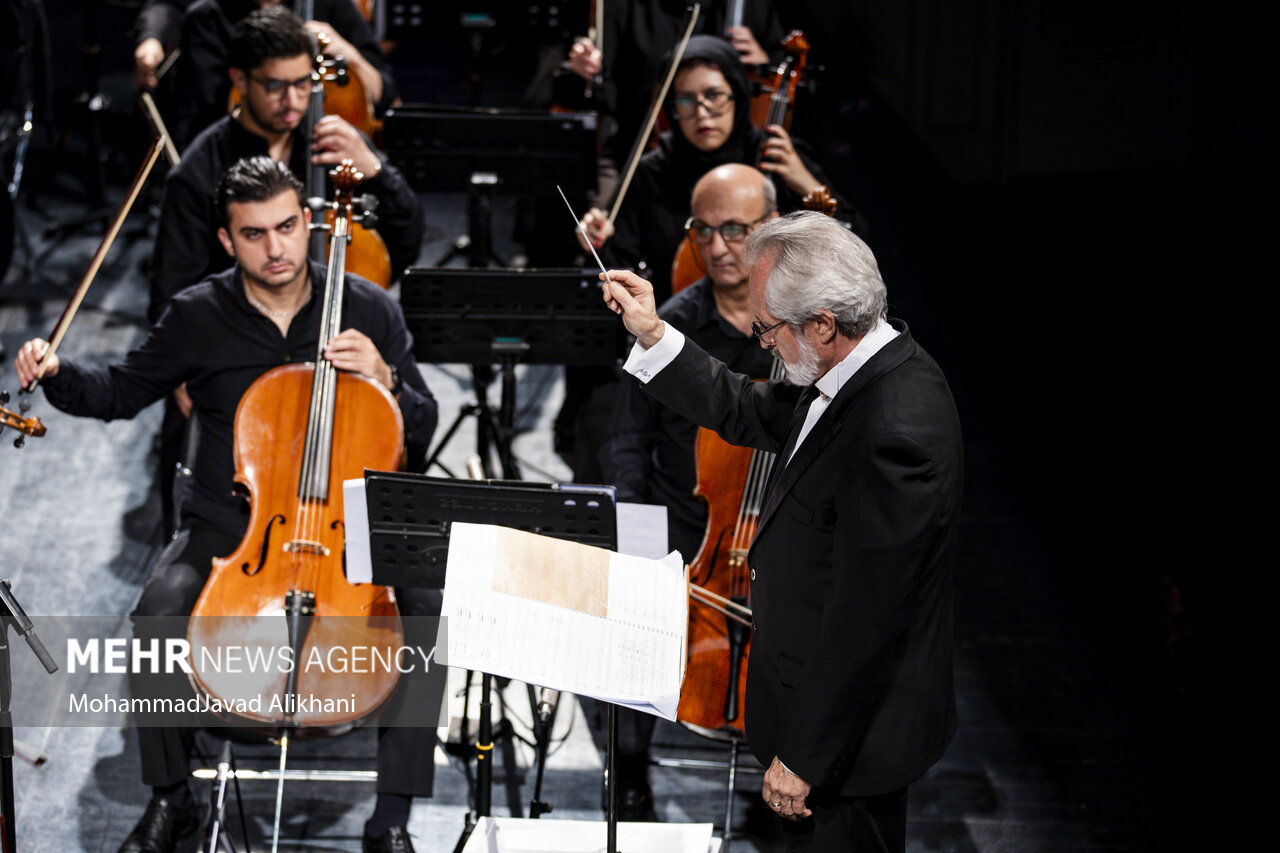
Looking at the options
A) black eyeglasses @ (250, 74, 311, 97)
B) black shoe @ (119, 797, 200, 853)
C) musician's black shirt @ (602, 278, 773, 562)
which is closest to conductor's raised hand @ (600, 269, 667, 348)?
musician's black shirt @ (602, 278, 773, 562)

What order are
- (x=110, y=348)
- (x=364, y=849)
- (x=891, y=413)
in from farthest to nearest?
(x=110, y=348) → (x=364, y=849) → (x=891, y=413)

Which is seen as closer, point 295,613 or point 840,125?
point 295,613

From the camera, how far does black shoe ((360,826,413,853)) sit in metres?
2.87

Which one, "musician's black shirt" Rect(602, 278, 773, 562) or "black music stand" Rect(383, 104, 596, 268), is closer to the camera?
"musician's black shirt" Rect(602, 278, 773, 562)

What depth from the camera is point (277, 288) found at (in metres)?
3.20

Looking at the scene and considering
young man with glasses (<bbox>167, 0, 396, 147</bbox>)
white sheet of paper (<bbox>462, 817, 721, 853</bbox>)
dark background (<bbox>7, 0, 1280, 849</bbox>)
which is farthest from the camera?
young man with glasses (<bbox>167, 0, 396, 147</bbox>)

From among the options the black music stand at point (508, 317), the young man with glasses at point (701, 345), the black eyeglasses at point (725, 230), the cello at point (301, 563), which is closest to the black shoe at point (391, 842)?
the cello at point (301, 563)

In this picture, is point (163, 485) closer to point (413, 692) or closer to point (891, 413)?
point (413, 692)

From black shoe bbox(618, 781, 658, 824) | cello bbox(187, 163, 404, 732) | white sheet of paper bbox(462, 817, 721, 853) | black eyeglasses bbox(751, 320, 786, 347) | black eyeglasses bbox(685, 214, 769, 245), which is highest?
black eyeglasses bbox(685, 214, 769, 245)

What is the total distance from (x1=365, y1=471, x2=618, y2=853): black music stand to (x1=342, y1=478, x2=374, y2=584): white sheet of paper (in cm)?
2

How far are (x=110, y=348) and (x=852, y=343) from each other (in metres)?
3.76

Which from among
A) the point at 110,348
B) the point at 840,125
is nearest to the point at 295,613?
the point at 110,348

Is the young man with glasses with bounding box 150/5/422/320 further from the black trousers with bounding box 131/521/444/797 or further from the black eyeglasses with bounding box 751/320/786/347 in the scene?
the black eyeglasses with bounding box 751/320/786/347

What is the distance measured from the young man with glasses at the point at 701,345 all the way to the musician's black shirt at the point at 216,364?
51 centimetres
